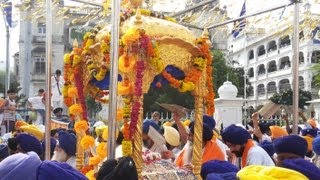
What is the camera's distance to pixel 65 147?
552cm

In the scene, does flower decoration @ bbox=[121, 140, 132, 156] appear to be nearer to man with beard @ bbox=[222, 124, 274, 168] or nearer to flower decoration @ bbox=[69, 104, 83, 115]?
man with beard @ bbox=[222, 124, 274, 168]

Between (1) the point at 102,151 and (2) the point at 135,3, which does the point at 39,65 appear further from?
(1) the point at 102,151

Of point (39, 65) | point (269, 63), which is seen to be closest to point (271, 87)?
point (269, 63)

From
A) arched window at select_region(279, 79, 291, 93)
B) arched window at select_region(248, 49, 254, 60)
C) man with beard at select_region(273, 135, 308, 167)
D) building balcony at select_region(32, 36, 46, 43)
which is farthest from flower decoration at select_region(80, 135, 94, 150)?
arched window at select_region(248, 49, 254, 60)

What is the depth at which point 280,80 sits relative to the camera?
51844mm

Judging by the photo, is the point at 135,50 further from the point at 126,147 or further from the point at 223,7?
the point at 223,7

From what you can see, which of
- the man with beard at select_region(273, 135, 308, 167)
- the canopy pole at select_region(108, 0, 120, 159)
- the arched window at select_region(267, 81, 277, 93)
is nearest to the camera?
the canopy pole at select_region(108, 0, 120, 159)

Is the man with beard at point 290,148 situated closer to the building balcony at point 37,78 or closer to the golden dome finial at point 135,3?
the golden dome finial at point 135,3

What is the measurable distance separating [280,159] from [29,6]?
373cm

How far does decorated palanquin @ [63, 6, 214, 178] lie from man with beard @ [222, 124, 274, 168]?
14.5 inches

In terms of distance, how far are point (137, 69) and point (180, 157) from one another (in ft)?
5.25

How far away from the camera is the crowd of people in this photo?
2535mm

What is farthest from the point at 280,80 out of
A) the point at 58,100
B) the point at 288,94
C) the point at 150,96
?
the point at 58,100

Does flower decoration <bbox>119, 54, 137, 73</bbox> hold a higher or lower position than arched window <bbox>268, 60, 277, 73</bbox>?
lower
